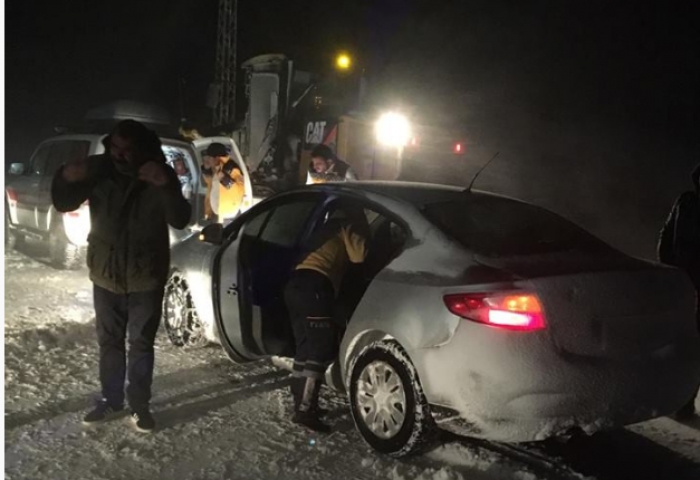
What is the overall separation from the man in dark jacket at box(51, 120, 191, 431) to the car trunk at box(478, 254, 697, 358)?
1856mm

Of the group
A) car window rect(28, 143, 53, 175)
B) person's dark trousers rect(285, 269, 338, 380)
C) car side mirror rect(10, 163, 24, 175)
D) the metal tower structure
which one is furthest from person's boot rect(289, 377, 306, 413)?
the metal tower structure

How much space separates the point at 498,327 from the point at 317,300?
4.07 ft

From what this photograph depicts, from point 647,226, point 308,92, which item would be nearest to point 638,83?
point 647,226

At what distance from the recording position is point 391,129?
57.3 ft

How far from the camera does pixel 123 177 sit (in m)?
4.12

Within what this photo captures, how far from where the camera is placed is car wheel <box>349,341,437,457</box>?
12.4 feet

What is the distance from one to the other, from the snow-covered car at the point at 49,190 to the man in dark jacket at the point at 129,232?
14.4 feet

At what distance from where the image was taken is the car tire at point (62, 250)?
30.0 feet

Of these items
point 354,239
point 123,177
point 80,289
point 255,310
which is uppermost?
point 123,177

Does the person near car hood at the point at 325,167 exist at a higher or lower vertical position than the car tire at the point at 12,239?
higher

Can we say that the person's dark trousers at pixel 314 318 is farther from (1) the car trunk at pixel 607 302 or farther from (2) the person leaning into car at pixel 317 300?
(1) the car trunk at pixel 607 302

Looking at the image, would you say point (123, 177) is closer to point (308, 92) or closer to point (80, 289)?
point (80, 289)

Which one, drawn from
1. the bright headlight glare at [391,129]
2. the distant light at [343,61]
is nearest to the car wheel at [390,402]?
the bright headlight glare at [391,129]

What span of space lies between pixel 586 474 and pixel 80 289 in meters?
6.26
